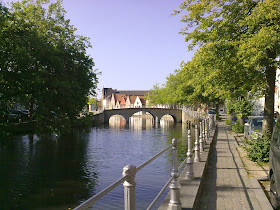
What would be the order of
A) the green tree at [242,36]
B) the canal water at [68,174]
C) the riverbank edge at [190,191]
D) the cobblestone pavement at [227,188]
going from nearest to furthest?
the riverbank edge at [190,191] → the cobblestone pavement at [227,188] → the green tree at [242,36] → the canal water at [68,174]

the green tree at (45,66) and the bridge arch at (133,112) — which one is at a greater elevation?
the green tree at (45,66)

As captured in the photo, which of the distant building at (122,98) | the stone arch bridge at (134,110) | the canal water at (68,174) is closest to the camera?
the canal water at (68,174)

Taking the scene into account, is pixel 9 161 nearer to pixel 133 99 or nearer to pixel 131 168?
pixel 131 168

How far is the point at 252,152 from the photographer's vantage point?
1113 centimetres

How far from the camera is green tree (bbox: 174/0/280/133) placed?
983 centimetres

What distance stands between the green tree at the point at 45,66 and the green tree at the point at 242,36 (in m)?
12.6

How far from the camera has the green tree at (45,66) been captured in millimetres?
20609

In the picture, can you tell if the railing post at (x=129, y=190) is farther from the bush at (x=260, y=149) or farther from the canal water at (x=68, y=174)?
the canal water at (x=68, y=174)

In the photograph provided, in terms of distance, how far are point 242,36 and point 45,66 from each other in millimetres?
17072

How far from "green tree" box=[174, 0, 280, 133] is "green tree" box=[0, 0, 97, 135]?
12574 mm

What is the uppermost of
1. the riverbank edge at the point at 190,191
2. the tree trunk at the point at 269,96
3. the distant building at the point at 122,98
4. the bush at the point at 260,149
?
the distant building at the point at 122,98

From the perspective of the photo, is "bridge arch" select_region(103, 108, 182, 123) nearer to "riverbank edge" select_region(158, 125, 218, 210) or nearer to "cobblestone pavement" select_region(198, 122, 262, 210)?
"cobblestone pavement" select_region(198, 122, 262, 210)

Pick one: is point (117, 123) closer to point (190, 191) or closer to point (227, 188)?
point (227, 188)

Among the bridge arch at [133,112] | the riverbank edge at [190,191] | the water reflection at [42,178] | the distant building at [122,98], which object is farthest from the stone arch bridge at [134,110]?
the distant building at [122,98]
